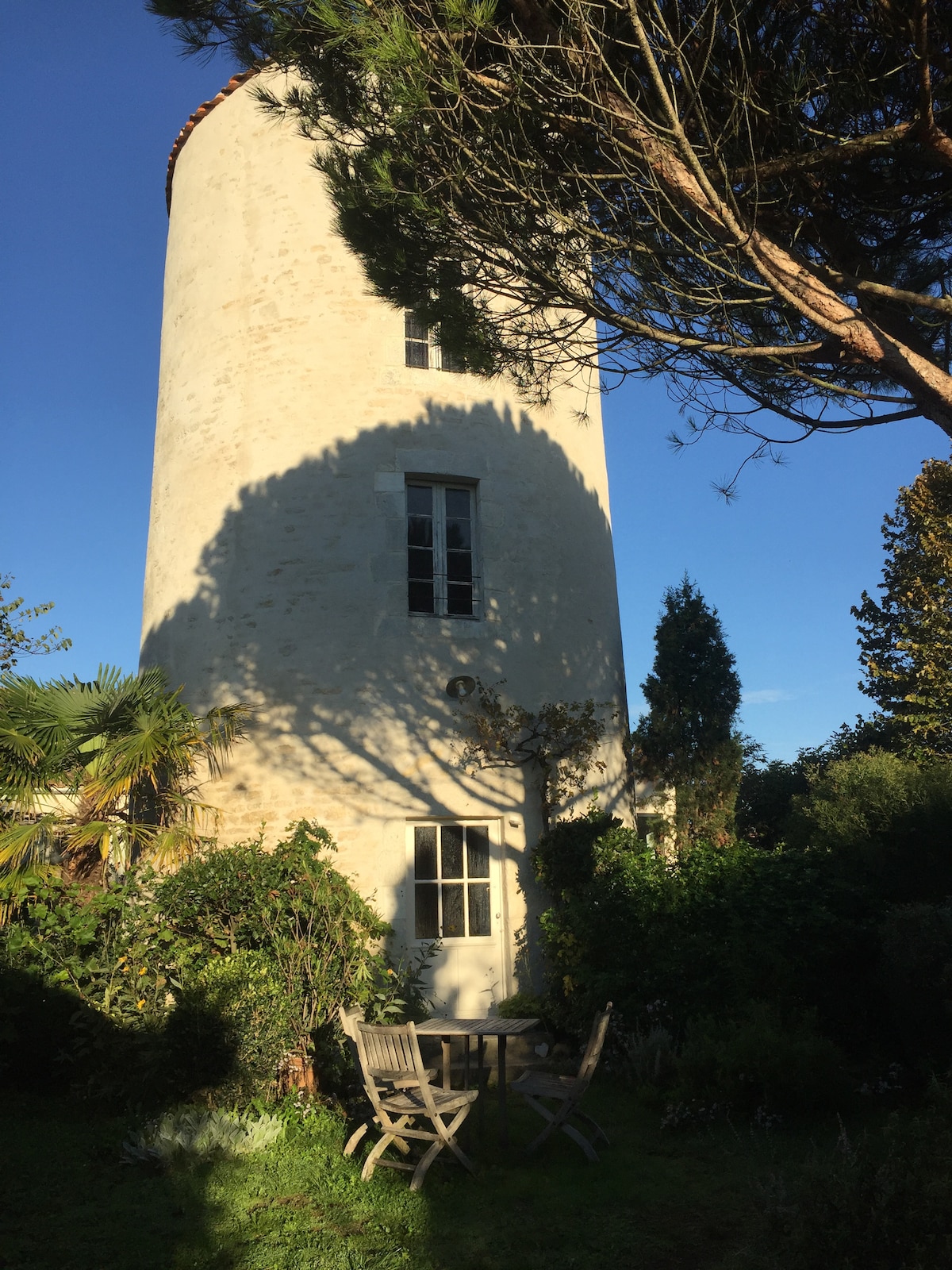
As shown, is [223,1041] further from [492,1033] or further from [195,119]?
[195,119]

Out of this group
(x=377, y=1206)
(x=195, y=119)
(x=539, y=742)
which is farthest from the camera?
(x=195, y=119)

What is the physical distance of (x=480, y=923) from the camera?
30.3ft

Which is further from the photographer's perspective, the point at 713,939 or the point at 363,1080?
the point at 713,939

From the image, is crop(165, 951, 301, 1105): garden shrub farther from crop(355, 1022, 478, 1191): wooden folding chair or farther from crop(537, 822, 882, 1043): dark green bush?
crop(537, 822, 882, 1043): dark green bush

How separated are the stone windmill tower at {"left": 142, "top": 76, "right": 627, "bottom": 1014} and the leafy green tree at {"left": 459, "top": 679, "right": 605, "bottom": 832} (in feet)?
0.52

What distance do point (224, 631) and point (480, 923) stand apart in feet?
12.1

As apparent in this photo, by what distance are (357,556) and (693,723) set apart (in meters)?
6.29

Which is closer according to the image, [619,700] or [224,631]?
[224,631]

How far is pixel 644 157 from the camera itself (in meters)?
5.59

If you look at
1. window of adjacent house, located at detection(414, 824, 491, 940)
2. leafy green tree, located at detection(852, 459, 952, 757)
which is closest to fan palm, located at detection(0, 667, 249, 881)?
window of adjacent house, located at detection(414, 824, 491, 940)

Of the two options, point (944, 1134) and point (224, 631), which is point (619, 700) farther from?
point (944, 1134)

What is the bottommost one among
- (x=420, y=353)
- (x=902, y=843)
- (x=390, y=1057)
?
(x=390, y=1057)

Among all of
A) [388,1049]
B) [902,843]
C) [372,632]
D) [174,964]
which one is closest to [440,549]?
[372,632]

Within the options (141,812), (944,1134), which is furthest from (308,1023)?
(944,1134)
